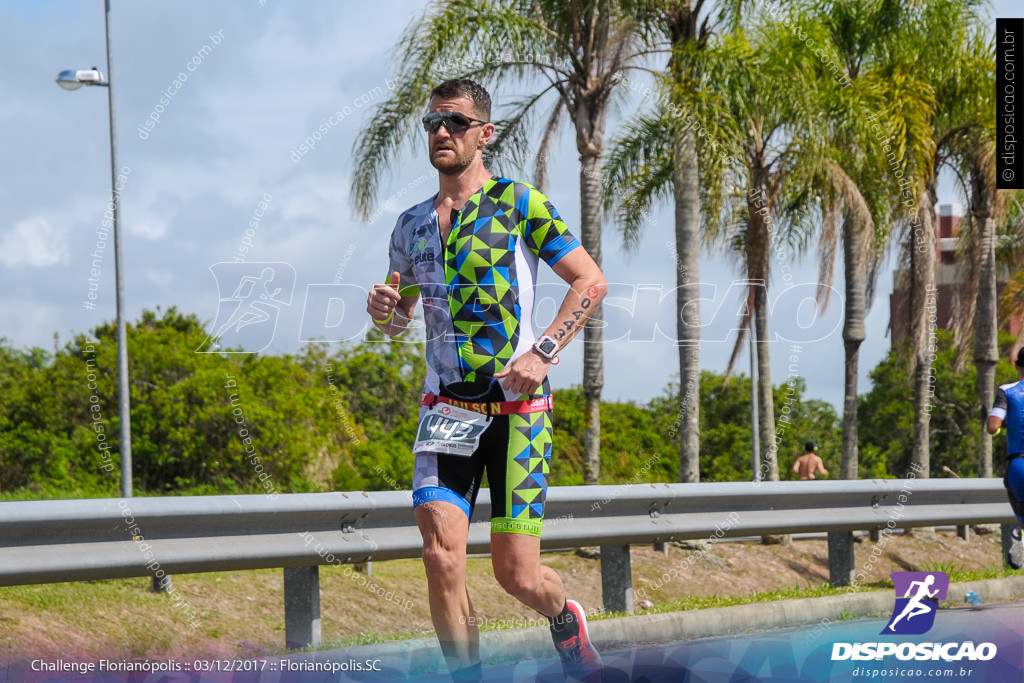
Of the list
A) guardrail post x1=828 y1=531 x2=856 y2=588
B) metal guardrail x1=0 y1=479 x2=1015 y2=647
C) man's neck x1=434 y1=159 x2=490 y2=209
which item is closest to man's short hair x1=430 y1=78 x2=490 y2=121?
man's neck x1=434 y1=159 x2=490 y2=209

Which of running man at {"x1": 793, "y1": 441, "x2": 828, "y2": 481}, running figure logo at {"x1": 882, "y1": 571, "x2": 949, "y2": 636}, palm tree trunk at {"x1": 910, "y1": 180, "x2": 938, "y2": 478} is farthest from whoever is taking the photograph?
palm tree trunk at {"x1": 910, "y1": 180, "x2": 938, "y2": 478}

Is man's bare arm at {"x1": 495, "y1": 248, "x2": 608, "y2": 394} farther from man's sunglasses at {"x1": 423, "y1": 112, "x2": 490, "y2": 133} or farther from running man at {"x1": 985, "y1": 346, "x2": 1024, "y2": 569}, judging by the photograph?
running man at {"x1": 985, "y1": 346, "x2": 1024, "y2": 569}

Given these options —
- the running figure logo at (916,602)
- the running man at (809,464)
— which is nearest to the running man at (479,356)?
the running figure logo at (916,602)

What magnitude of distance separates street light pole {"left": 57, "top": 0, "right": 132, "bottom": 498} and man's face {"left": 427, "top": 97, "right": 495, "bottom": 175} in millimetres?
10248

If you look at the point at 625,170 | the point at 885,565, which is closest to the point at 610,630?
the point at 885,565

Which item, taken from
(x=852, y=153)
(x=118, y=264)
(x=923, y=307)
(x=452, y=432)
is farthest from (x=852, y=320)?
(x=452, y=432)

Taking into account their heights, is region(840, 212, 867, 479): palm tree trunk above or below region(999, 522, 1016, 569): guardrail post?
above

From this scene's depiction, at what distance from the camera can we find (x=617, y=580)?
706 centimetres

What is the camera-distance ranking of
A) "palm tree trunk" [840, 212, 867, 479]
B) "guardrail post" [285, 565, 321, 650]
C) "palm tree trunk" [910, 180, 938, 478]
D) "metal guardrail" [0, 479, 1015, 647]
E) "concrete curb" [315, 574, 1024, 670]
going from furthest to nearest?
"palm tree trunk" [910, 180, 938, 478] → "palm tree trunk" [840, 212, 867, 479] → "guardrail post" [285, 565, 321, 650] → "concrete curb" [315, 574, 1024, 670] → "metal guardrail" [0, 479, 1015, 647]

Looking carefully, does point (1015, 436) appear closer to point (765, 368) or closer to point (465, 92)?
point (465, 92)

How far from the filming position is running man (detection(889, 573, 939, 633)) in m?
7.14

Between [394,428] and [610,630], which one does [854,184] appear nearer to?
[394,428]

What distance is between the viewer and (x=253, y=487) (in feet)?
60.2

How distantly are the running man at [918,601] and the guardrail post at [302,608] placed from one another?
305 centimetres
